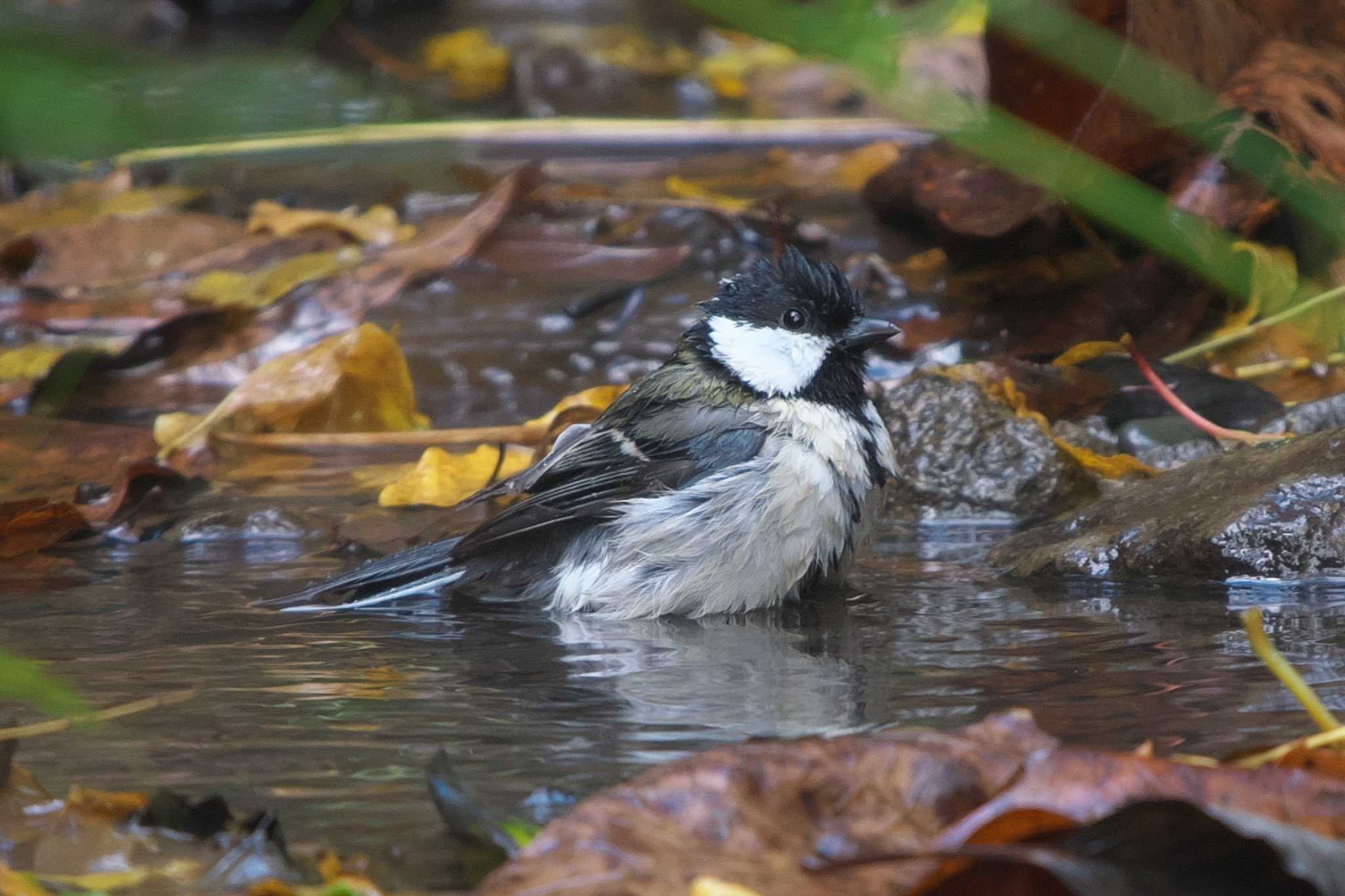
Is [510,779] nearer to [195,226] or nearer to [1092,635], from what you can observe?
[1092,635]

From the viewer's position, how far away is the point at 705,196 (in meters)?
6.38

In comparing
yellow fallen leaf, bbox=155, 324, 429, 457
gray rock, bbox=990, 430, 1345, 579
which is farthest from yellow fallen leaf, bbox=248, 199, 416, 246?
gray rock, bbox=990, 430, 1345, 579

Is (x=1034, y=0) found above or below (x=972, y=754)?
above

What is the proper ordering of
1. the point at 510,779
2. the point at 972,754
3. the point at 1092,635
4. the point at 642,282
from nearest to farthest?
1. the point at 972,754
2. the point at 510,779
3. the point at 1092,635
4. the point at 642,282

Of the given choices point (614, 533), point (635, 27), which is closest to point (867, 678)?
point (614, 533)

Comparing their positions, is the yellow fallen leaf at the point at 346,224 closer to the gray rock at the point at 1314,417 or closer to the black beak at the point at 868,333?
the black beak at the point at 868,333

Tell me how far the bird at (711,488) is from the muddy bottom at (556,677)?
0.33 ft

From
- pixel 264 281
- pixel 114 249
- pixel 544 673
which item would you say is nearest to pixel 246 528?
pixel 544 673

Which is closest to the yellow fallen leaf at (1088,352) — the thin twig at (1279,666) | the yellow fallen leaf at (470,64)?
the thin twig at (1279,666)

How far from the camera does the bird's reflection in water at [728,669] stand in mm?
2414

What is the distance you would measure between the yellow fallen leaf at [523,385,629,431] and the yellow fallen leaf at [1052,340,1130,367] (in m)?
1.30

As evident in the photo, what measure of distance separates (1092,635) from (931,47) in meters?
5.68

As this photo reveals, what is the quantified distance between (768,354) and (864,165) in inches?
126

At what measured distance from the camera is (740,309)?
399 cm
